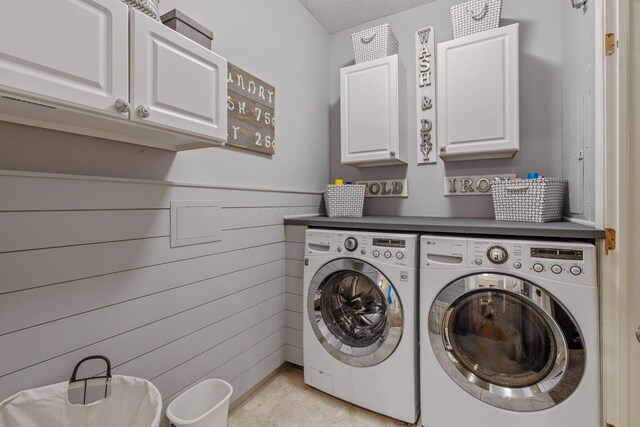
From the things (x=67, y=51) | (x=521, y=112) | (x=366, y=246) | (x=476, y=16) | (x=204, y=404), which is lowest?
(x=204, y=404)

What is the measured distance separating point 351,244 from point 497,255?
70 cm

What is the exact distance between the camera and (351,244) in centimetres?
165

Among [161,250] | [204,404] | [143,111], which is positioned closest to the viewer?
[143,111]

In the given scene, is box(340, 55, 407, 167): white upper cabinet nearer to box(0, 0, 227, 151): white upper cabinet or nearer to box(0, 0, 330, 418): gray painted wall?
box(0, 0, 330, 418): gray painted wall

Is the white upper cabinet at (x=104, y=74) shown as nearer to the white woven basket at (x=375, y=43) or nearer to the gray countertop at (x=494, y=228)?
the gray countertop at (x=494, y=228)

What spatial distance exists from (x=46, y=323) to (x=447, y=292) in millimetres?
1564

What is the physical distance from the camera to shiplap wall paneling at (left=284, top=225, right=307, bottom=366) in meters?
2.00

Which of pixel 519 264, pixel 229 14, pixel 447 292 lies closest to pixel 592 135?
pixel 519 264

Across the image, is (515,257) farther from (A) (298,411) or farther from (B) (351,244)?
→ (A) (298,411)

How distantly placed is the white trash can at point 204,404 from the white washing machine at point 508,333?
96 centimetres

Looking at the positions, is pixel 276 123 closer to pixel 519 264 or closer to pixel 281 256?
pixel 281 256

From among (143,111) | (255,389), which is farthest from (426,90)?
(255,389)

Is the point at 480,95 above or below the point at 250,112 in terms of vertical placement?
above

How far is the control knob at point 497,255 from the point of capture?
1294 millimetres
